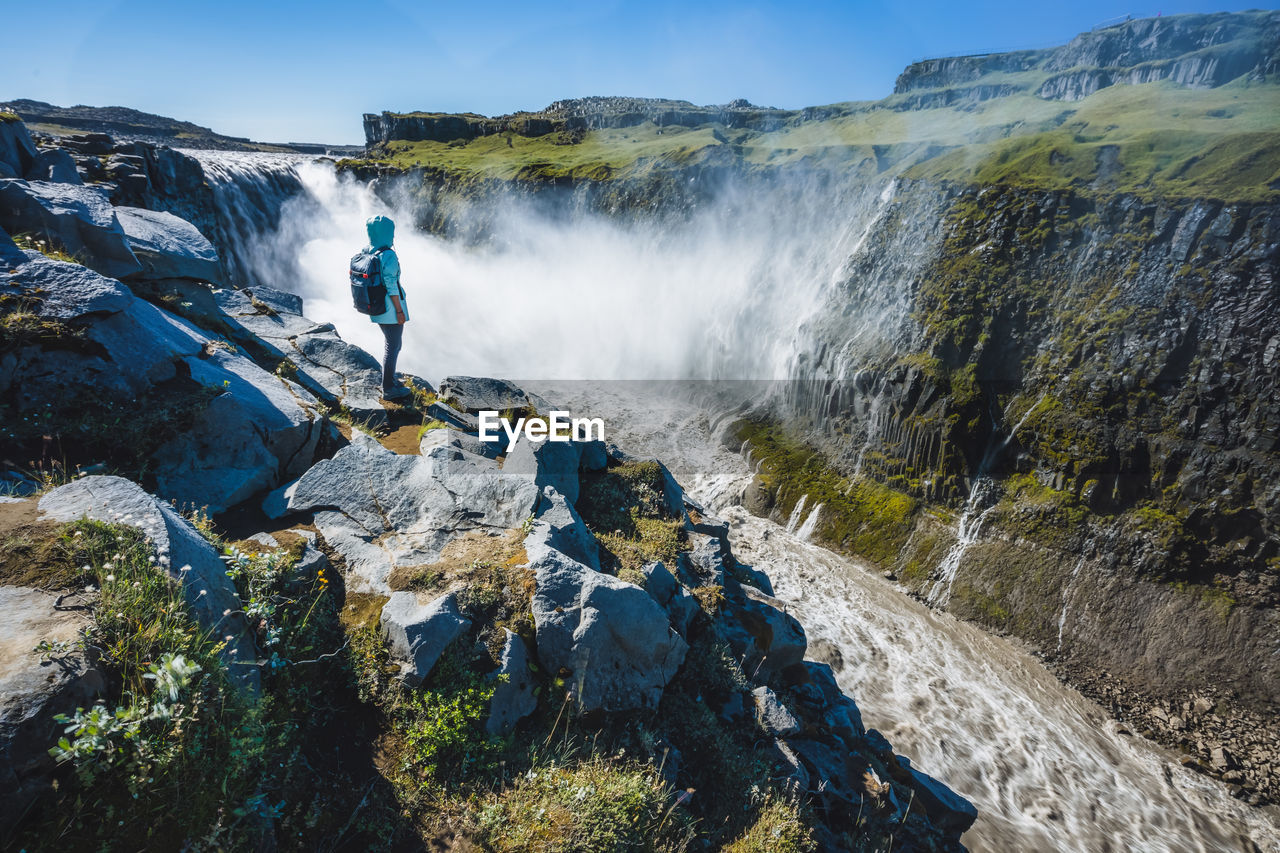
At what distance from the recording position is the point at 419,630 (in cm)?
527

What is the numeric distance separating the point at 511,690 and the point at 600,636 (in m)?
1.04

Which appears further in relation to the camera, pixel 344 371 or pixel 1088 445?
pixel 1088 445

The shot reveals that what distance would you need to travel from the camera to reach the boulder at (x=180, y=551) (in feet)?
Result: 13.7

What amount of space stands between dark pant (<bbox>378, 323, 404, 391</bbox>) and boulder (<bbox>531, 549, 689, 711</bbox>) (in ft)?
24.5

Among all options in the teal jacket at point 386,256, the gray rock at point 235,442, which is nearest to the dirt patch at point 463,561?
the gray rock at point 235,442

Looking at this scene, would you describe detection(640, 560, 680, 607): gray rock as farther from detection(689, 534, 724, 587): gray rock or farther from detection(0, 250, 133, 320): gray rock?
detection(0, 250, 133, 320): gray rock

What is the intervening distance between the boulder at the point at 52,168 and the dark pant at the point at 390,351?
12.3 metres

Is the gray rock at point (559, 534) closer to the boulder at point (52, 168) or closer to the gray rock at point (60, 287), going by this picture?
the gray rock at point (60, 287)

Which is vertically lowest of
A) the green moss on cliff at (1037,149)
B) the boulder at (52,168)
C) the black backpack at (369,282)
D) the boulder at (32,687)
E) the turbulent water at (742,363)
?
the turbulent water at (742,363)

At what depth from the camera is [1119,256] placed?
19.2m

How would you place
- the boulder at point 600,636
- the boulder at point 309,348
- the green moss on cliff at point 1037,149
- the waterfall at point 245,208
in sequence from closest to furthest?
the boulder at point 600,636 < the boulder at point 309,348 < the green moss on cliff at point 1037,149 < the waterfall at point 245,208

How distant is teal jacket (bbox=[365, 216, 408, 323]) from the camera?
407 inches

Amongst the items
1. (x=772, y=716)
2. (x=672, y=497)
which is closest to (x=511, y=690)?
(x=772, y=716)

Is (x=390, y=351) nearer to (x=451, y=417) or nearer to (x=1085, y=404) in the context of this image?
(x=451, y=417)
